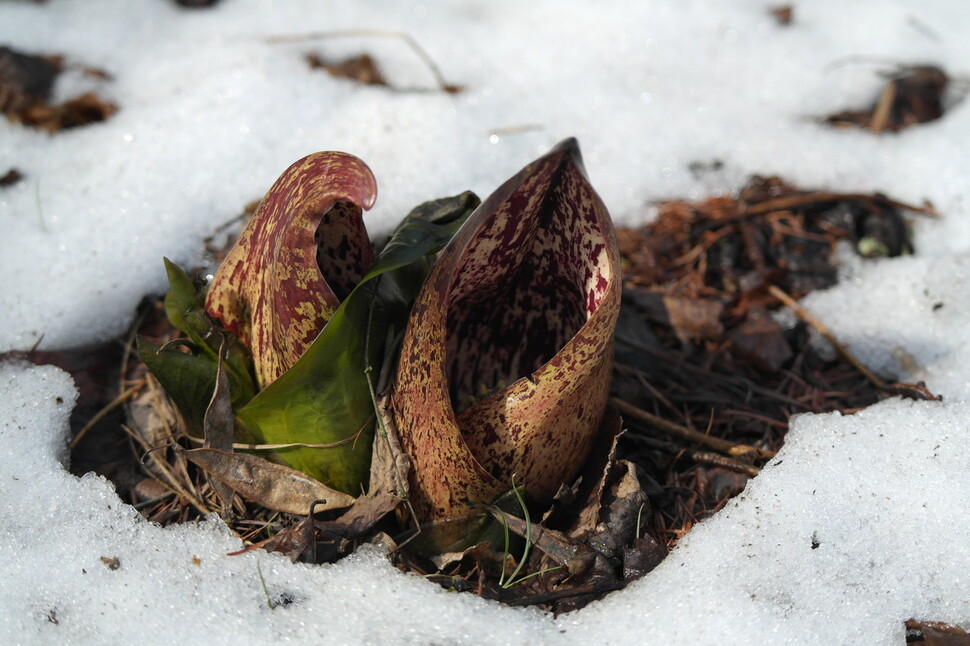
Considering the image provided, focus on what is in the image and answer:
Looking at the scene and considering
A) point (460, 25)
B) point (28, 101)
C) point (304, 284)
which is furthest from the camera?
point (460, 25)


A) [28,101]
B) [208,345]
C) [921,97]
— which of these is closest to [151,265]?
[208,345]

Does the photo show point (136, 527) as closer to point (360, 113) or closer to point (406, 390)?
point (406, 390)

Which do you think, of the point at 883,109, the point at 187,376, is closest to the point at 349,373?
the point at 187,376

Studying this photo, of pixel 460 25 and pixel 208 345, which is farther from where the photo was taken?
pixel 460 25

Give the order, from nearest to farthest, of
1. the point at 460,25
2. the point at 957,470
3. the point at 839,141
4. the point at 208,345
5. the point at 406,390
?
1. the point at 406,390
2. the point at 208,345
3. the point at 957,470
4. the point at 839,141
5. the point at 460,25

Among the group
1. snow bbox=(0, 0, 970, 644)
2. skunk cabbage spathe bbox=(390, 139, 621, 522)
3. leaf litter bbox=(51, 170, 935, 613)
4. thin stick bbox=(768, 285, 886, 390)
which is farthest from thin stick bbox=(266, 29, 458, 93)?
skunk cabbage spathe bbox=(390, 139, 621, 522)

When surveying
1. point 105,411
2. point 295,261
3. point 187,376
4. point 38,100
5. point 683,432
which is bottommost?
point 105,411

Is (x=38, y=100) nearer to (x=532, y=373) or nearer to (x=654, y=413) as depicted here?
(x=532, y=373)
